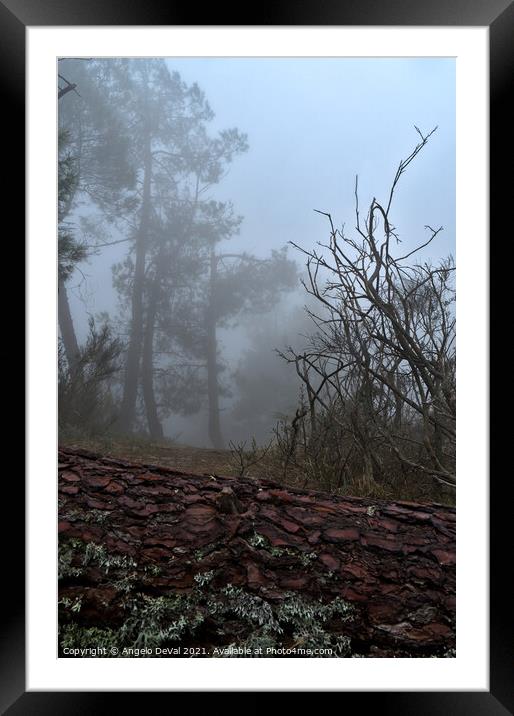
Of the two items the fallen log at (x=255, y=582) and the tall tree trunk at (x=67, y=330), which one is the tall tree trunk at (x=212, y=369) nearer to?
the fallen log at (x=255, y=582)

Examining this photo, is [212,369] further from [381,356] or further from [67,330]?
A: [381,356]

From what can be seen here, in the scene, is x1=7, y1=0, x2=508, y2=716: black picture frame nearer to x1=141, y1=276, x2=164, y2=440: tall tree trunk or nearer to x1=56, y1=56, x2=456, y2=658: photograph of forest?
x1=56, y1=56, x2=456, y2=658: photograph of forest

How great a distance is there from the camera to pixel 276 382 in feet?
5.52

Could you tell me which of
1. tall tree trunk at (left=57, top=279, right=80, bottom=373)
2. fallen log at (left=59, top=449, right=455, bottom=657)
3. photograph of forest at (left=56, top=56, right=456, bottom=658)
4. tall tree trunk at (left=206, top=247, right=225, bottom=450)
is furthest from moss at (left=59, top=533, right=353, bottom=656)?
tall tree trunk at (left=57, top=279, right=80, bottom=373)

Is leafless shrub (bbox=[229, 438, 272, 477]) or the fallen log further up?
leafless shrub (bbox=[229, 438, 272, 477])

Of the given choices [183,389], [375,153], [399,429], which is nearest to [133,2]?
[375,153]

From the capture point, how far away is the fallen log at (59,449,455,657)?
4.27 feet

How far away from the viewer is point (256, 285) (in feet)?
5.37

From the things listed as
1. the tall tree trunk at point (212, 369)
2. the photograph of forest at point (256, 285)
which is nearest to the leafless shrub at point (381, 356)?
the photograph of forest at point (256, 285)
